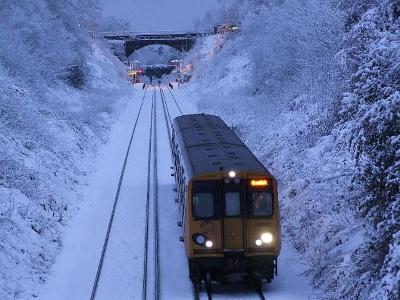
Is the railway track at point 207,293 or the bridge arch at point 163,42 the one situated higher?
the bridge arch at point 163,42

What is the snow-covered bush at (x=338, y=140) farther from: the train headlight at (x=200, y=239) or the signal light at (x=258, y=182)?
the train headlight at (x=200, y=239)

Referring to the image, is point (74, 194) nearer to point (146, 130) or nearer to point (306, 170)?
point (306, 170)

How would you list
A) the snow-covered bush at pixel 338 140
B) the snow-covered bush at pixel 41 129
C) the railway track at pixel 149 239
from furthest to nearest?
1. the snow-covered bush at pixel 41 129
2. the railway track at pixel 149 239
3. the snow-covered bush at pixel 338 140

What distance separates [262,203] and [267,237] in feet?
2.38

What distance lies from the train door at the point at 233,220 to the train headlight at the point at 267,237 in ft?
1.45

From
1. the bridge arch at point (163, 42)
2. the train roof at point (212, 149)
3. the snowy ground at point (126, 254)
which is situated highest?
the bridge arch at point (163, 42)

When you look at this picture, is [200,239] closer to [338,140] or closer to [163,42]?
[338,140]

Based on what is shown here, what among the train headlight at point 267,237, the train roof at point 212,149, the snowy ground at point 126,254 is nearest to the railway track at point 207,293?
the snowy ground at point 126,254

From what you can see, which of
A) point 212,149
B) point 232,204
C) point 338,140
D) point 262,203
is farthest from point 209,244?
point 338,140

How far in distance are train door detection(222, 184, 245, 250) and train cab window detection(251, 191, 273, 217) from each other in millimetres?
251

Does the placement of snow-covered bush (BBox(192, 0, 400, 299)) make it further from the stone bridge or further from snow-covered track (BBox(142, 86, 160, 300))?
the stone bridge

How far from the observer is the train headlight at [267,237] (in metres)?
13.4

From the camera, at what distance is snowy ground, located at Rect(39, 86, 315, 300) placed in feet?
45.8

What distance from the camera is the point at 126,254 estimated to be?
54.2 ft
